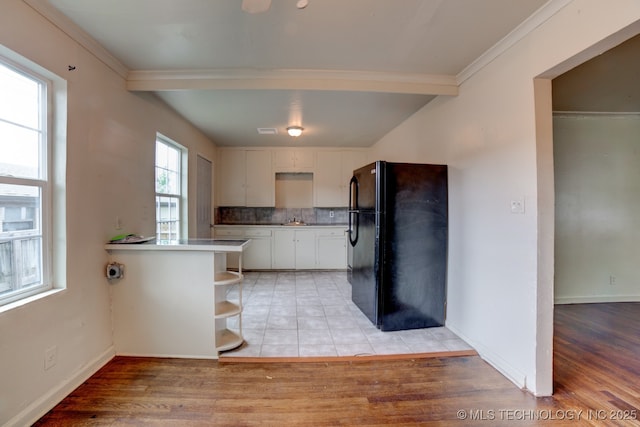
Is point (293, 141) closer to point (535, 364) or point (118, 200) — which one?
point (118, 200)

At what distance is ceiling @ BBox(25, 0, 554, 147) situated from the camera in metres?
1.66

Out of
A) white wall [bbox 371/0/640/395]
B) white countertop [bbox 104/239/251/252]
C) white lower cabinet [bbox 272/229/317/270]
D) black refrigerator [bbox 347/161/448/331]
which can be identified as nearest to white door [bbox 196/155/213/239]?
white lower cabinet [bbox 272/229/317/270]

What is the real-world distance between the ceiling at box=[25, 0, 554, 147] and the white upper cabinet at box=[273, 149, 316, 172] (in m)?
2.40

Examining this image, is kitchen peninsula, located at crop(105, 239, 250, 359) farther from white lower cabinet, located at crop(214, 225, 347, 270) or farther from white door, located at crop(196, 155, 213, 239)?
white lower cabinet, located at crop(214, 225, 347, 270)

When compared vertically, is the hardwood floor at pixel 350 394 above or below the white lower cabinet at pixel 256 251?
below

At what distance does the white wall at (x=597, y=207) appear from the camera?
357 cm

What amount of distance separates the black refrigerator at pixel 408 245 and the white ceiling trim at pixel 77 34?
2353mm

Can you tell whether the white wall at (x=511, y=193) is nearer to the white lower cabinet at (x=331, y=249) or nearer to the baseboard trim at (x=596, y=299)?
the baseboard trim at (x=596, y=299)

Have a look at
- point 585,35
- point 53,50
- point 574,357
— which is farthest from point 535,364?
point 53,50

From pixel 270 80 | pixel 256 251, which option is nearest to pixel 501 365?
pixel 270 80

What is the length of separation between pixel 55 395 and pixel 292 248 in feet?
12.5

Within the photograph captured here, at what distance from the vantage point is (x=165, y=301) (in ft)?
7.47

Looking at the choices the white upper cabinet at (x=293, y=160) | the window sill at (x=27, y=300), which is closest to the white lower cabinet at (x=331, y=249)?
the white upper cabinet at (x=293, y=160)

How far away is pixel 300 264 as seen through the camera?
5.37 metres
